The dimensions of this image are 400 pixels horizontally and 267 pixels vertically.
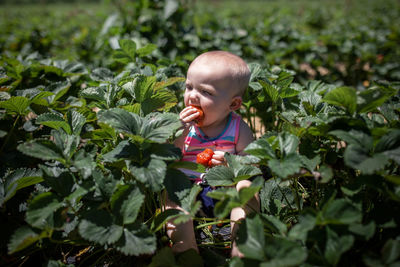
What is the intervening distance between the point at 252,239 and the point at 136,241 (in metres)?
0.36

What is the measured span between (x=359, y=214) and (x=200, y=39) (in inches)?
103

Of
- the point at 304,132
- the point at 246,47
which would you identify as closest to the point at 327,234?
the point at 304,132

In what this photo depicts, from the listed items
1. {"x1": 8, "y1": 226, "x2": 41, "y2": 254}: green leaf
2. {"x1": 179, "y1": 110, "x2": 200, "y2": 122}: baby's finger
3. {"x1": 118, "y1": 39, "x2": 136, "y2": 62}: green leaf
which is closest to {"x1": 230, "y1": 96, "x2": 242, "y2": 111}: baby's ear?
{"x1": 179, "y1": 110, "x2": 200, "y2": 122}: baby's finger

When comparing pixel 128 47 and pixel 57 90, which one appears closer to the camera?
pixel 57 90

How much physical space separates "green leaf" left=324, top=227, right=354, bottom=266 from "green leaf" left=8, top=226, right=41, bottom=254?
0.87 meters

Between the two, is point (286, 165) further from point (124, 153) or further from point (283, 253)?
point (124, 153)

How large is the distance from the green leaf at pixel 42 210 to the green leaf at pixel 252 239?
597 mm

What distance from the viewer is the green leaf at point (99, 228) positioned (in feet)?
2.82

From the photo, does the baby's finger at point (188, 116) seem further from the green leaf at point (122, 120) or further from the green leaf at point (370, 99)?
the green leaf at point (370, 99)

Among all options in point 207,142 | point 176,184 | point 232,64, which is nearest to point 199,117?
point 207,142

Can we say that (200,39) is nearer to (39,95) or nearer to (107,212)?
(39,95)

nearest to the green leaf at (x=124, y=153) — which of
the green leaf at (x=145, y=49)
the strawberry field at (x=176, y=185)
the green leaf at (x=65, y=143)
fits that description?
the strawberry field at (x=176, y=185)

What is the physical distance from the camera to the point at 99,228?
0.89m

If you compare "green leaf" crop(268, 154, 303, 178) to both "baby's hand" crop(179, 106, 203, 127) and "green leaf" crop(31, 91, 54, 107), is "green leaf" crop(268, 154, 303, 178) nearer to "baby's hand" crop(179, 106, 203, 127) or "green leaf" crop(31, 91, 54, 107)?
"baby's hand" crop(179, 106, 203, 127)
